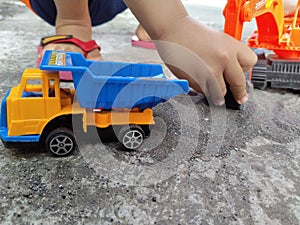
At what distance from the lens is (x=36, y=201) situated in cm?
51

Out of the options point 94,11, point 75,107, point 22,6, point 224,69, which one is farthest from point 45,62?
point 22,6

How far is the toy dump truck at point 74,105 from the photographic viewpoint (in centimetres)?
60

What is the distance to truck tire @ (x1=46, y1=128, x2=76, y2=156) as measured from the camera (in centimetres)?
61

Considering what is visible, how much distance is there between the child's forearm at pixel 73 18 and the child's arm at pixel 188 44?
1.32ft

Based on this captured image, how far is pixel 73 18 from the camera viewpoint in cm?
103

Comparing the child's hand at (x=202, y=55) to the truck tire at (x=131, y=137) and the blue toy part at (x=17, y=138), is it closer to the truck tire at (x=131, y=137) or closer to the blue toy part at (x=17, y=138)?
the truck tire at (x=131, y=137)

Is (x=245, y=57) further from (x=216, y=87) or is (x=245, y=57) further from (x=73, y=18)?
(x=73, y=18)

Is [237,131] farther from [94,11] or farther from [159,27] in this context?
[94,11]

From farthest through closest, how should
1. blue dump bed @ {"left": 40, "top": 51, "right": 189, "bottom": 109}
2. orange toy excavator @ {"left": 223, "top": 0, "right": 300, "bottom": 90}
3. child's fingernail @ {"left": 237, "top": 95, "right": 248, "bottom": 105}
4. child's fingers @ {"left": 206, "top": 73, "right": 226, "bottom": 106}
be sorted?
orange toy excavator @ {"left": 223, "top": 0, "right": 300, "bottom": 90} → child's fingernail @ {"left": 237, "top": 95, "right": 248, "bottom": 105} → child's fingers @ {"left": 206, "top": 73, "right": 226, "bottom": 106} → blue dump bed @ {"left": 40, "top": 51, "right": 189, "bottom": 109}

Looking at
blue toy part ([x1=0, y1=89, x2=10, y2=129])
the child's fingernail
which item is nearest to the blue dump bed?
blue toy part ([x1=0, y1=89, x2=10, y2=129])

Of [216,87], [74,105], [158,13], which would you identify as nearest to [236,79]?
[216,87]

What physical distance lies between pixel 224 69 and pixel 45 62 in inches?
13.2

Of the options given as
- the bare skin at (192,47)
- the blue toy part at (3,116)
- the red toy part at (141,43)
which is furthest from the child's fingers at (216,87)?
the red toy part at (141,43)

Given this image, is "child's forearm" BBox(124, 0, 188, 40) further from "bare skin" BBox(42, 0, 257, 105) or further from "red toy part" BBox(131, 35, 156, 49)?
"red toy part" BBox(131, 35, 156, 49)
